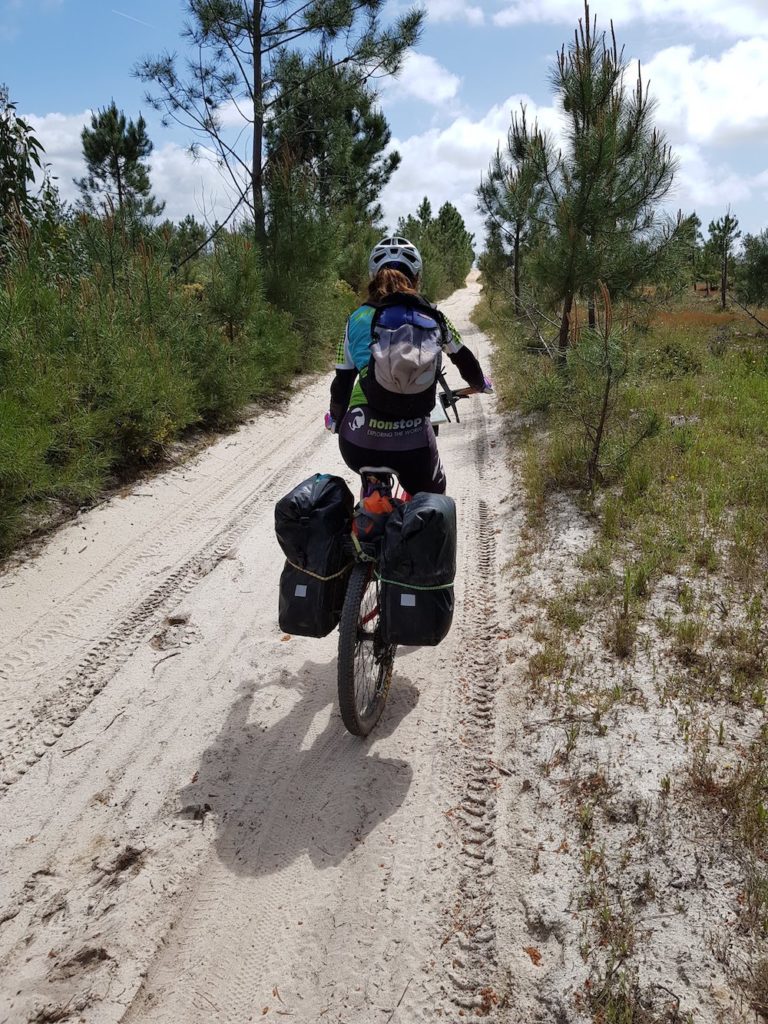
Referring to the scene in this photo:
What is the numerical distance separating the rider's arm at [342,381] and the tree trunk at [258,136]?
974 cm

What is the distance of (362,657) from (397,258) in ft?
6.02

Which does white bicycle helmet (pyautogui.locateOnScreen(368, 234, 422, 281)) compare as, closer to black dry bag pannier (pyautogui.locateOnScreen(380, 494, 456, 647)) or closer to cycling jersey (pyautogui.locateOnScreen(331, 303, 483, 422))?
cycling jersey (pyautogui.locateOnScreen(331, 303, 483, 422))

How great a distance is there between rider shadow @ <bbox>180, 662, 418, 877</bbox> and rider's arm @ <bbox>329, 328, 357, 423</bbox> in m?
1.49

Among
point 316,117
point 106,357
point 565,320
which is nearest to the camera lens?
point 106,357

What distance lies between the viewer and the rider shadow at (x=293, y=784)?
8.35 feet

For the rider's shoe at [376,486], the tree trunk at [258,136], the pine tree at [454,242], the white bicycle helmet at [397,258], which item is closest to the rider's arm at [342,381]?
the white bicycle helmet at [397,258]

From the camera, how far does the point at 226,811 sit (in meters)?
2.71

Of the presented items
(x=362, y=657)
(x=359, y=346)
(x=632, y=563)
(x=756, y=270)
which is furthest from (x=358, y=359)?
(x=756, y=270)

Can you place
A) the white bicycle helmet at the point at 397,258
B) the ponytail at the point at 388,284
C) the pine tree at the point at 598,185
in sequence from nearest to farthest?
Answer: the ponytail at the point at 388,284
the white bicycle helmet at the point at 397,258
the pine tree at the point at 598,185

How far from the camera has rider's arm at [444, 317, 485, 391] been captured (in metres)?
2.97

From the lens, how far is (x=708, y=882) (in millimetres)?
2168

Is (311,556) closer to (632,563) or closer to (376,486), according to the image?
(376,486)

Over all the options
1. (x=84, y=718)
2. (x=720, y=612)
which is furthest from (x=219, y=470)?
(x=720, y=612)

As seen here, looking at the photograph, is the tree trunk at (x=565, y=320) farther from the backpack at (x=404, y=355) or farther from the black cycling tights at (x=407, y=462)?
the backpack at (x=404, y=355)
